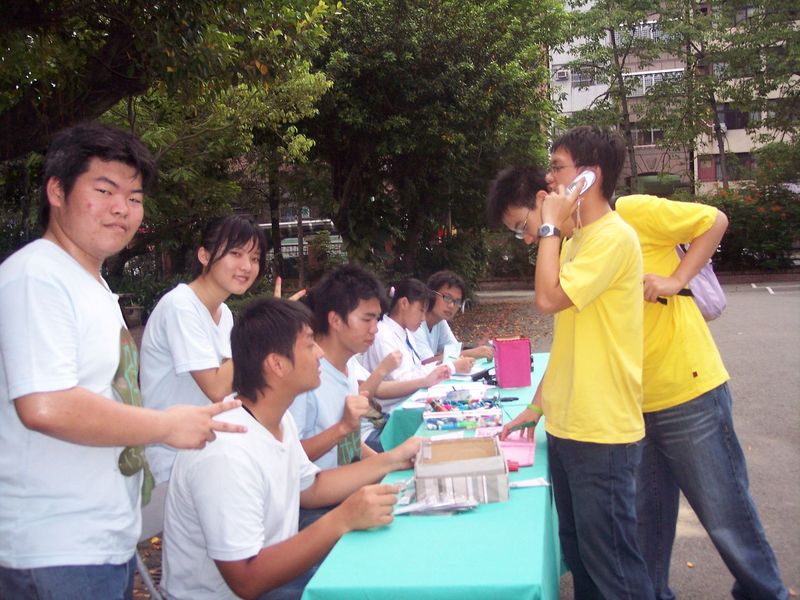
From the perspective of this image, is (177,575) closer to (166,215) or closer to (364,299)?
(364,299)

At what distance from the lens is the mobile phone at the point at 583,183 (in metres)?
2.34

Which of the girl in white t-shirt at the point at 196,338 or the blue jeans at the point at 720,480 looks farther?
the girl in white t-shirt at the point at 196,338

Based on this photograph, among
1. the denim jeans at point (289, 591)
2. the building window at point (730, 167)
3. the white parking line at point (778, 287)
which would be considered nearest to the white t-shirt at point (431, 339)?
the denim jeans at point (289, 591)

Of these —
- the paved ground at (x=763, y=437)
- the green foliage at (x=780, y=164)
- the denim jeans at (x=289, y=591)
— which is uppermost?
the green foliage at (x=780, y=164)

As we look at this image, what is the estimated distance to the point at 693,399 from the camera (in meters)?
2.58

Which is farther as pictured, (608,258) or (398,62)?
(398,62)

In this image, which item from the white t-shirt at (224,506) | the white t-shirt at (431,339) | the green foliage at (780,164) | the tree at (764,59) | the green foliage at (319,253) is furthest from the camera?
the tree at (764,59)

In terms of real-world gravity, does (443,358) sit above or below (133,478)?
below

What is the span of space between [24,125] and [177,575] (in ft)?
13.5

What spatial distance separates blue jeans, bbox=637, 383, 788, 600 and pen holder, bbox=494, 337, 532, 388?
163 cm

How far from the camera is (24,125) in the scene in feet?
16.9

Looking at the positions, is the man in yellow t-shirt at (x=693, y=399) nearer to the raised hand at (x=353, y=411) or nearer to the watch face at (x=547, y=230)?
the watch face at (x=547, y=230)

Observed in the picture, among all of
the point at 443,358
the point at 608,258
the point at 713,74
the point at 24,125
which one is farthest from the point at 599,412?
the point at 713,74

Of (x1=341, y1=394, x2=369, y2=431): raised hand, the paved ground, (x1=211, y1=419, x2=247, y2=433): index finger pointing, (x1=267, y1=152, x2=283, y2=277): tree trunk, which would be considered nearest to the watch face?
(x1=341, y1=394, x2=369, y2=431): raised hand
